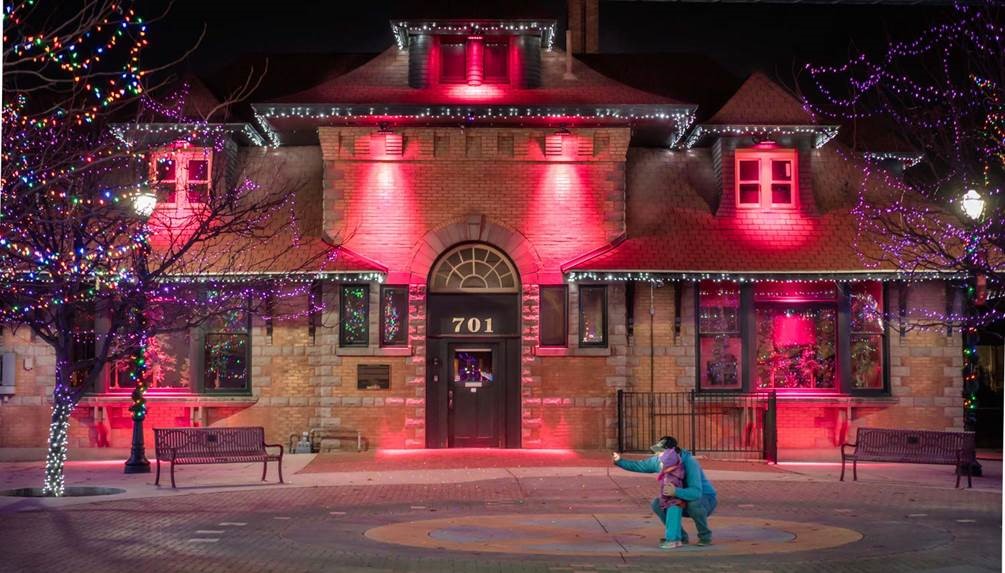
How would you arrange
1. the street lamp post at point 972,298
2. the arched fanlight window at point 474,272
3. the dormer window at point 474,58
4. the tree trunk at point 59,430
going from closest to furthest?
the tree trunk at point 59,430
the street lamp post at point 972,298
the arched fanlight window at point 474,272
the dormer window at point 474,58

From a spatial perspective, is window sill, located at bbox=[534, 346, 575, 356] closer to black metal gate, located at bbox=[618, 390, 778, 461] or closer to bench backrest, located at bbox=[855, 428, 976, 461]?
black metal gate, located at bbox=[618, 390, 778, 461]

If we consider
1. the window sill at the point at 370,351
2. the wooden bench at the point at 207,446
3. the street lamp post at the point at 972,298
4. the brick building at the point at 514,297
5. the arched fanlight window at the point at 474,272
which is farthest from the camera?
the arched fanlight window at the point at 474,272

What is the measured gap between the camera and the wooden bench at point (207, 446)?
18.8 meters

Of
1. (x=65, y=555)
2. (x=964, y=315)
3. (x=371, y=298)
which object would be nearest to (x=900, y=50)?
(x=964, y=315)

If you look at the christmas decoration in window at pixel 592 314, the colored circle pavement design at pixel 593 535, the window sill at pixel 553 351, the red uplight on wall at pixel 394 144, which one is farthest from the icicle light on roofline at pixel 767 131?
the colored circle pavement design at pixel 593 535

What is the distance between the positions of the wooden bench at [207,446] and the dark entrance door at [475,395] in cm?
558

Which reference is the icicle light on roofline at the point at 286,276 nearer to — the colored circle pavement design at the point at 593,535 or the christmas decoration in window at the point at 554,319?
the christmas decoration in window at the point at 554,319

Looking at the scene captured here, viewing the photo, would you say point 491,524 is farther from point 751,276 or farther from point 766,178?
point 766,178

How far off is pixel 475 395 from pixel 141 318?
23.4ft

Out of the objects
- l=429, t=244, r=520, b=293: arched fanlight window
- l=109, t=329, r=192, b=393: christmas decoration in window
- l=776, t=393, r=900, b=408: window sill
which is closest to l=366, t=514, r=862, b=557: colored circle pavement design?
l=429, t=244, r=520, b=293: arched fanlight window

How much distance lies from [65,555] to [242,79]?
16.7 m

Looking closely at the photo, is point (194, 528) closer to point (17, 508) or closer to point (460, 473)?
point (17, 508)

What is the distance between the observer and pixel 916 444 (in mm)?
19453

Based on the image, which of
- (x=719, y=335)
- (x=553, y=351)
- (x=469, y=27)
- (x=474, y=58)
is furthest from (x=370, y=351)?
(x=719, y=335)
